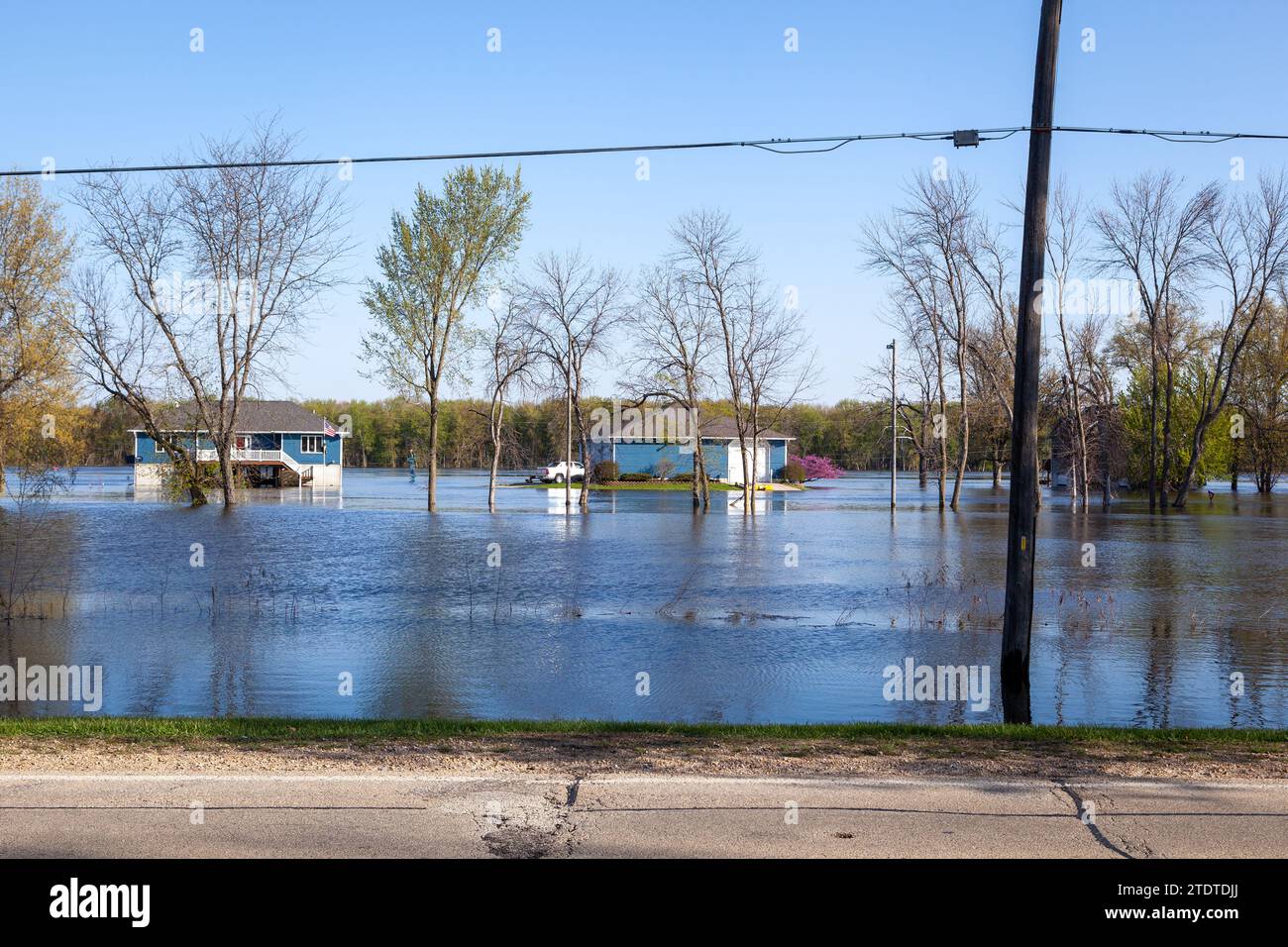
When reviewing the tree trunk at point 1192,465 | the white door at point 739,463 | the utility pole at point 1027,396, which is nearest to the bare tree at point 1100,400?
the tree trunk at point 1192,465

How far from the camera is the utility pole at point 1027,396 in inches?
471

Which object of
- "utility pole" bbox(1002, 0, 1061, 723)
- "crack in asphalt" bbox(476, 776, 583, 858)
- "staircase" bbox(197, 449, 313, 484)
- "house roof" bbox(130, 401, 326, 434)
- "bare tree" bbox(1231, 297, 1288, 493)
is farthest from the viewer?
"house roof" bbox(130, 401, 326, 434)

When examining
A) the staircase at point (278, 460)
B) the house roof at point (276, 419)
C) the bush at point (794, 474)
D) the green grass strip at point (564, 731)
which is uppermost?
the house roof at point (276, 419)

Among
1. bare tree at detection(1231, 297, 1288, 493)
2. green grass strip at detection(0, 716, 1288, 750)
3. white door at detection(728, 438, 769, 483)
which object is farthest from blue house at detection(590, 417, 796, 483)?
green grass strip at detection(0, 716, 1288, 750)

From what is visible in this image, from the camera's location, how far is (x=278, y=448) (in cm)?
8375

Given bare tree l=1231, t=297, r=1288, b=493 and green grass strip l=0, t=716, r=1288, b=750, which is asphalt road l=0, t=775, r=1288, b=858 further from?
bare tree l=1231, t=297, r=1288, b=493

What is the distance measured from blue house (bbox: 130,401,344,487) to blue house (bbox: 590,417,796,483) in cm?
2034

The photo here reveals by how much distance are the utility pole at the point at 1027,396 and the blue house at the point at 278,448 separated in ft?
232

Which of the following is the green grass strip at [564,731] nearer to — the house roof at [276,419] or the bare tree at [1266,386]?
the bare tree at [1266,386]

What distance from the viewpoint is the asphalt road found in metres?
6.40

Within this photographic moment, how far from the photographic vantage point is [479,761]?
8.59 meters

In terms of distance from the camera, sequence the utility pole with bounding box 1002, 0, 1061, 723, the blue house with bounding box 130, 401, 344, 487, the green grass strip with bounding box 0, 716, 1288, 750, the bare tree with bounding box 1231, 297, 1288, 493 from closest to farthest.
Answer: the green grass strip with bounding box 0, 716, 1288, 750, the utility pole with bounding box 1002, 0, 1061, 723, the bare tree with bounding box 1231, 297, 1288, 493, the blue house with bounding box 130, 401, 344, 487

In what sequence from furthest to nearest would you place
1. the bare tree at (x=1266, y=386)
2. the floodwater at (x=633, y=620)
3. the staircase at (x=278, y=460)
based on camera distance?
1. the staircase at (x=278, y=460)
2. the bare tree at (x=1266, y=386)
3. the floodwater at (x=633, y=620)
